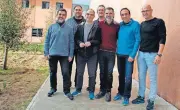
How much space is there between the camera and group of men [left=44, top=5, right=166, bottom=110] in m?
6.39

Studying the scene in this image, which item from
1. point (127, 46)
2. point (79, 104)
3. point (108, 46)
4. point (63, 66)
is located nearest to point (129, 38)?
point (127, 46)

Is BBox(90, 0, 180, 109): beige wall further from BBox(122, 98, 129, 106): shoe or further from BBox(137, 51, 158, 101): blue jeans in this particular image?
BBox(122, 98, 129, 106): shoe

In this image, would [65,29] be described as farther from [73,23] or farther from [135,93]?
[135,93]

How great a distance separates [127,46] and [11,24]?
8.73m

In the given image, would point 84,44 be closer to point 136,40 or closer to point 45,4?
point 136,40

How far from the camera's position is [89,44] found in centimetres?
679

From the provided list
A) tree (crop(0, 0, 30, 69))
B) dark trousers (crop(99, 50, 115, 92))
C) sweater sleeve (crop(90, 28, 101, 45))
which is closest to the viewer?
sweater sleeve (crop(90, 28, 101, 45))

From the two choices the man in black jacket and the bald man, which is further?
the man in black jacket

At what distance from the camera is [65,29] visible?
6902mm

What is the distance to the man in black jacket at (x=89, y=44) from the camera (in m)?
6.82

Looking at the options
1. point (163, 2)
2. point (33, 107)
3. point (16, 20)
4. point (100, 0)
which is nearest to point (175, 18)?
point (163, 2)

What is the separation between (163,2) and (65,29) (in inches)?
102

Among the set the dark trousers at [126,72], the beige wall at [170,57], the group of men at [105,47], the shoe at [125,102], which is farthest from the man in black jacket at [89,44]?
the beige wall at [170,57]

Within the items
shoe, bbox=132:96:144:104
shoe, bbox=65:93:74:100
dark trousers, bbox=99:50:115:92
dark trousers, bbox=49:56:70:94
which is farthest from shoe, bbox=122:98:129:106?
dark trousers, bbox=49:56:70:94
